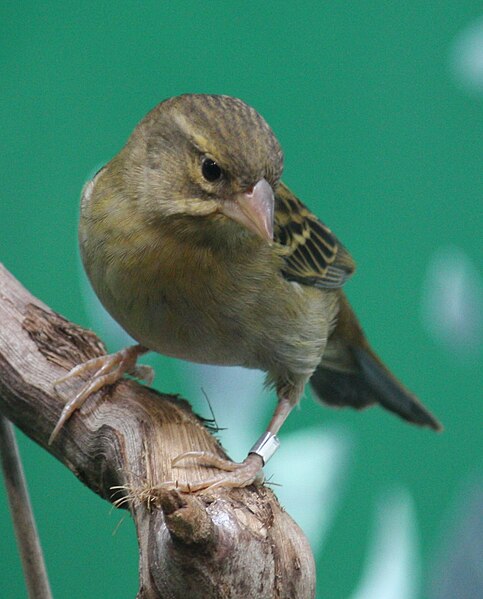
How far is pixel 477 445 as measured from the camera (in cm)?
242

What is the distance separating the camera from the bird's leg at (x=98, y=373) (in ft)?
4.88

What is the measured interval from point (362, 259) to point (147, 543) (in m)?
1.43

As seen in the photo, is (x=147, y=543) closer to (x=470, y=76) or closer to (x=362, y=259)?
(x=362, y=259)

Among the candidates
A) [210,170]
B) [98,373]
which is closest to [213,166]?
[210,170]

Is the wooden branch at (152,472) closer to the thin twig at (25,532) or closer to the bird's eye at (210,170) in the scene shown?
the thin twig at (25,532)

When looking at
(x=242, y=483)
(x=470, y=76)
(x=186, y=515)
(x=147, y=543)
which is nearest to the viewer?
(x=186, y=515)

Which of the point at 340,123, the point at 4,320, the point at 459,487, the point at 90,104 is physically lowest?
the point at 4,320

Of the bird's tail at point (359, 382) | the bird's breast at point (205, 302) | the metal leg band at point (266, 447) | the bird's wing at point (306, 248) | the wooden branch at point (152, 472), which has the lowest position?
the wooden branch at point (152, 472)

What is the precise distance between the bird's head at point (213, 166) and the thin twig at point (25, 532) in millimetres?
527

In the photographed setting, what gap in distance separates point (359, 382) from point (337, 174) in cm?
62

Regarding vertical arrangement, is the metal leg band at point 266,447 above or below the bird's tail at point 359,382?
below

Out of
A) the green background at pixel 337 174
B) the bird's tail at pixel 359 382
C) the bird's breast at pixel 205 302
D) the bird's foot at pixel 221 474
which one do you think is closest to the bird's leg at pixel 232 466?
the bird's foot at pixel 221 474

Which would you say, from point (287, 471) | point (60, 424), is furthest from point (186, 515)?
point (287, 471)

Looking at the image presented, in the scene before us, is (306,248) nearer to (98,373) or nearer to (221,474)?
(98,373)
